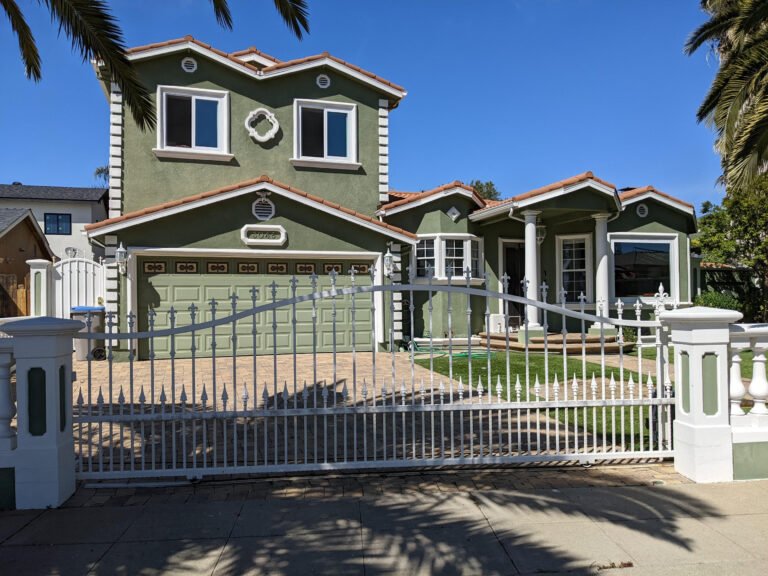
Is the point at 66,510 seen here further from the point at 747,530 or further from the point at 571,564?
the point at 747,530

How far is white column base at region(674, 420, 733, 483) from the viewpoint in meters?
4.70

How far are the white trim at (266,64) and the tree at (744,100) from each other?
25.4ft

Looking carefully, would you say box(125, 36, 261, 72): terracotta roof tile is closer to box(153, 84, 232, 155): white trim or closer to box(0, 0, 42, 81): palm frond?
box(153, 84, 232, 155): white trim

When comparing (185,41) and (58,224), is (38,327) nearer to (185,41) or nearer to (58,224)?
(185,41)

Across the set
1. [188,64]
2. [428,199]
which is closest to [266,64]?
[188,64]

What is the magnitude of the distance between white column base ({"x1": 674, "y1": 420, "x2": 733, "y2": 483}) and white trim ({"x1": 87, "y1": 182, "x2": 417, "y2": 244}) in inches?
383

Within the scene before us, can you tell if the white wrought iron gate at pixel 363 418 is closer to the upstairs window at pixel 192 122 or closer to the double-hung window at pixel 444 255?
the double-hung window at pixel 444 255

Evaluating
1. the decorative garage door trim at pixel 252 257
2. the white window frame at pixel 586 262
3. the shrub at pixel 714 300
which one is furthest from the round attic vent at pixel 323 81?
the shrub at pixel 714 300

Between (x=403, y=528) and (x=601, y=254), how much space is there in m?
13.2

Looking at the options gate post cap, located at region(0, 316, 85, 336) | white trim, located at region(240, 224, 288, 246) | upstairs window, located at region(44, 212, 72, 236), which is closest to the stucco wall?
white trim, located at region(240, 224, 288, 246)

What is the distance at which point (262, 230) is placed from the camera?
43.1 feet

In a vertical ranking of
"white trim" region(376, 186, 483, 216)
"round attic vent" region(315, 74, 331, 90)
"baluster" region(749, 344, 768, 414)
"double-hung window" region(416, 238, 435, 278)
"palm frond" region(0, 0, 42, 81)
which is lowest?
"baluster" region(749, 344, 768, 414)

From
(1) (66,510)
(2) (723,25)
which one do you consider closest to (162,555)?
(1) (66,510)

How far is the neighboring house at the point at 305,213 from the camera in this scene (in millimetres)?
12820
